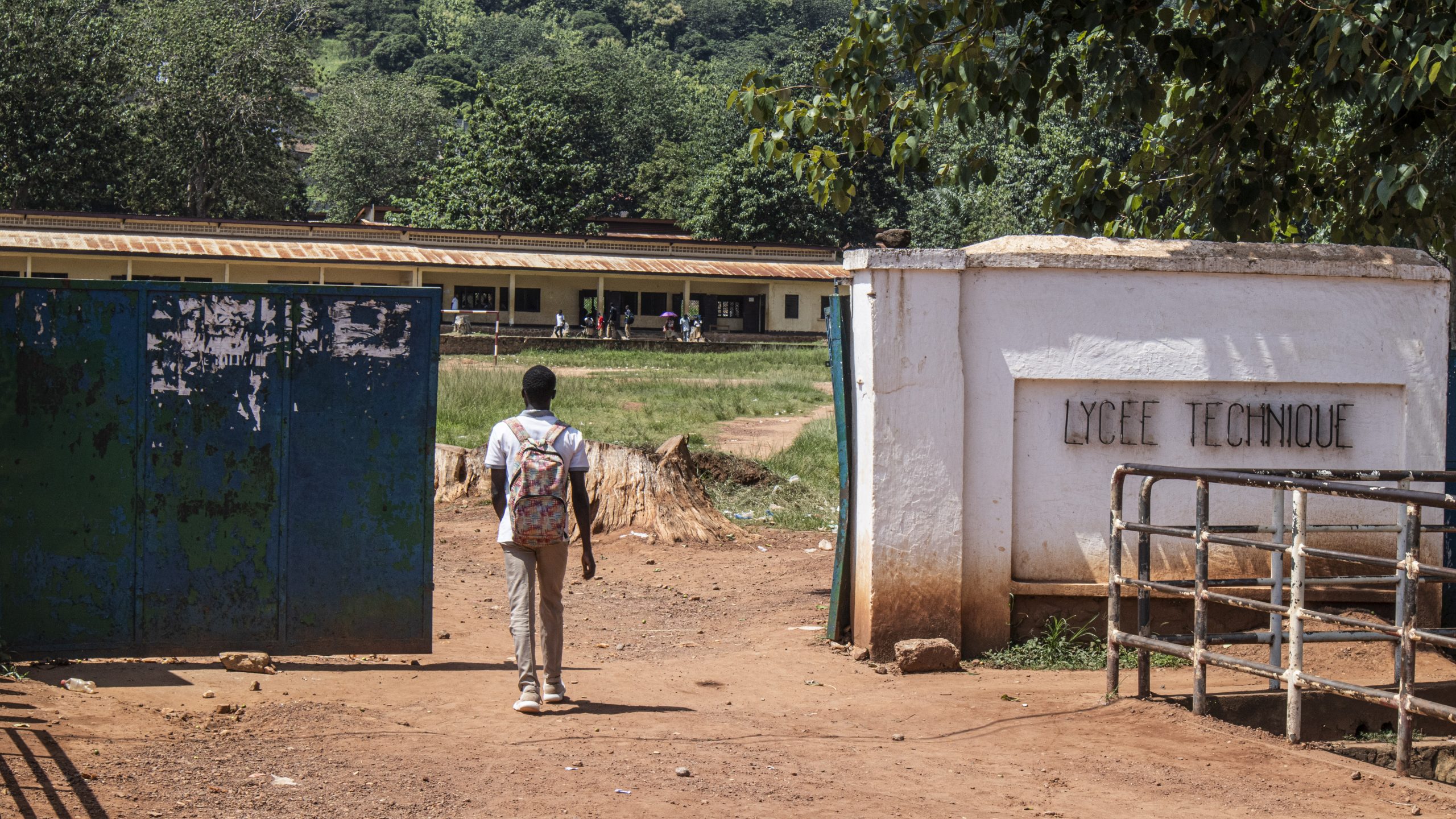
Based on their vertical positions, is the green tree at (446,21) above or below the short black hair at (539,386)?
above

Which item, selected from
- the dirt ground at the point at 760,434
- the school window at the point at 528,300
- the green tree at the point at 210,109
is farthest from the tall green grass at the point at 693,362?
the green tree at the point at 210,109

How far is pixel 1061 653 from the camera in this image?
7.13 metres

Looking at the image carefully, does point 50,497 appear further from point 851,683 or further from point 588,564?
point 851,683

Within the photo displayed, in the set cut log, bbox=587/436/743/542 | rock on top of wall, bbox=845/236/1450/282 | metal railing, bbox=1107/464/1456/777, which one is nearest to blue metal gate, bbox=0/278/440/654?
rock on top of wall, bbox=845/236/1450/282

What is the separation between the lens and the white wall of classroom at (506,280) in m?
37.8

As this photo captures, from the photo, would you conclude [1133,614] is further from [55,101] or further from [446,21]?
[446,21]

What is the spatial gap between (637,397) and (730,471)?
1006cm

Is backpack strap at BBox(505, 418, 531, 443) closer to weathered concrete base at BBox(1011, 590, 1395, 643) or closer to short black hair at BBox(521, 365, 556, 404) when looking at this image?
short black hair at BBox(521, 365, 556, 404)

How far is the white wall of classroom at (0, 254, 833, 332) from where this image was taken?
3775cm

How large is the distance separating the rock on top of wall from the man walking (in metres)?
2.12

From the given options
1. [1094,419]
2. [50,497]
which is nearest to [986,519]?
[1094,419]

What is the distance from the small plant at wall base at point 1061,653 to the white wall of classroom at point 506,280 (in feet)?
102

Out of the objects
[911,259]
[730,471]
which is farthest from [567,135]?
[911,259]

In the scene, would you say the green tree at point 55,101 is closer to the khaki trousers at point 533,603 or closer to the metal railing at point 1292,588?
the khaki trousers at point 533,603
